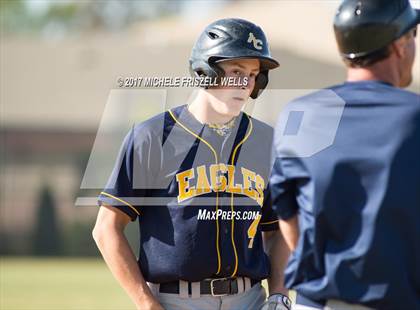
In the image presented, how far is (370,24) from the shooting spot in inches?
130

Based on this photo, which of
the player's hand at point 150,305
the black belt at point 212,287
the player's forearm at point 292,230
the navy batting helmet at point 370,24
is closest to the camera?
the navy batting helmet at point 370,24

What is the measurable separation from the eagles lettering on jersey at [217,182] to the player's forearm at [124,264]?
34 cm

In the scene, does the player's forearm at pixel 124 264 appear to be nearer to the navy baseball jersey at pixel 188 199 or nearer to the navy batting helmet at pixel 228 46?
the navy baseball jersey at pixel 188 199

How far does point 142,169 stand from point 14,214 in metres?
23.0

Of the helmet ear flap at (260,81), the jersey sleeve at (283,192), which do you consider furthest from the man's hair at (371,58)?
the helmet ear flap at (260,81)

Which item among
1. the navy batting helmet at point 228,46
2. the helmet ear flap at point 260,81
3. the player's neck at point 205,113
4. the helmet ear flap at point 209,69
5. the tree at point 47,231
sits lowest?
the tree at point 47,231

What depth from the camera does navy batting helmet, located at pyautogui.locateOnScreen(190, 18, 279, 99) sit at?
4387 mm

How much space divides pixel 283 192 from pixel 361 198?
12.2 inches

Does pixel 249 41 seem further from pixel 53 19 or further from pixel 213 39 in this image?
pixel 53 19

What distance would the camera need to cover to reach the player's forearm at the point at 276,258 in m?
4.50

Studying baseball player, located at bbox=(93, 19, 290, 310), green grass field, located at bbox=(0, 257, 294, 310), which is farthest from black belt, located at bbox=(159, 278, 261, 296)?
green grass field, located at bbox=(0, 257, 294, 310)

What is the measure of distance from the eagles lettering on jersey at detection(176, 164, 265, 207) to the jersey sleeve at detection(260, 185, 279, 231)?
0.04 meters

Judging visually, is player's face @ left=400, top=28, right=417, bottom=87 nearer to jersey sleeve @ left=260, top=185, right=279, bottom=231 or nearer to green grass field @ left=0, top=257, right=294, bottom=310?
jersey sleeve @ left=260, top=185, right=279, bottom=231

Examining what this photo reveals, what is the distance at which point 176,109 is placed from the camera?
4.57m
